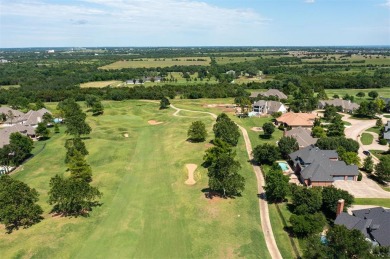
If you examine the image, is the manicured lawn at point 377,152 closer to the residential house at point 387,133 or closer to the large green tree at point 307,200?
the residential house at point 387,133

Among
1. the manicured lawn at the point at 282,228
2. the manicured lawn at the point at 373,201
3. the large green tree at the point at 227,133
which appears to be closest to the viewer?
the manicured lawn at the point at 282,228

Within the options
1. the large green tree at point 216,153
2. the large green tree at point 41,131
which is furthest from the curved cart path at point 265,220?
the large green tree at point 41,131

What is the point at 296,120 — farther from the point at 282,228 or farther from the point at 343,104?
the point at 282,228

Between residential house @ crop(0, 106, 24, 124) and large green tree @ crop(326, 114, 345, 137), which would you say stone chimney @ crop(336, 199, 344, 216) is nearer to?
large green tree @ crop(326, 114, 345, 137)

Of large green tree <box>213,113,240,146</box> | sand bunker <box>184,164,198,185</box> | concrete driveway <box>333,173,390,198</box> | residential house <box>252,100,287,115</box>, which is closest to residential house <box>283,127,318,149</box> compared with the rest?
large green tree <box>213,113,240,146</box>

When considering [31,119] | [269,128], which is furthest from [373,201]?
[31,119]

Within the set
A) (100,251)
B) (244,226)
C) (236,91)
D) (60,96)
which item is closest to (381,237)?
(244,226)
